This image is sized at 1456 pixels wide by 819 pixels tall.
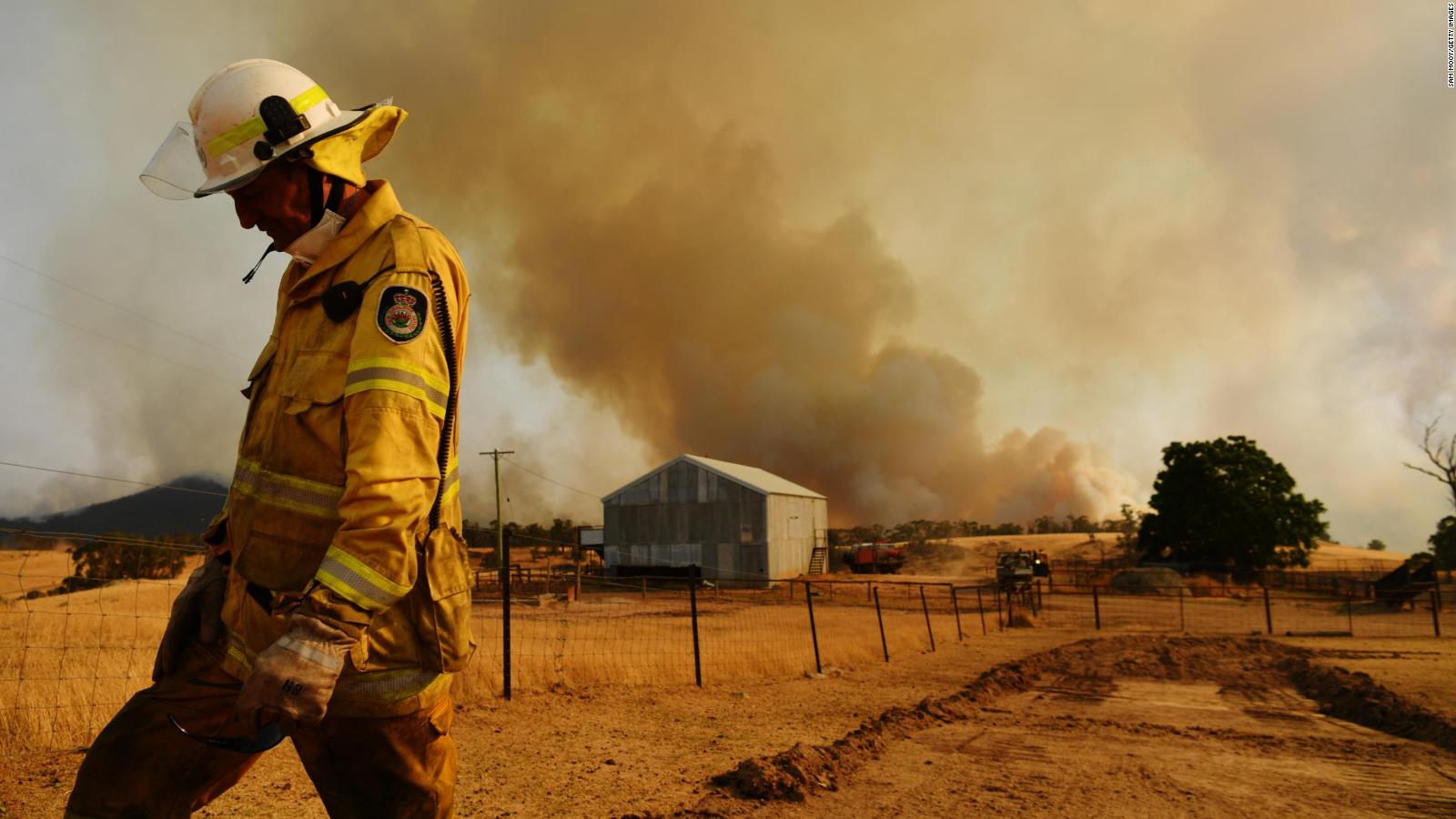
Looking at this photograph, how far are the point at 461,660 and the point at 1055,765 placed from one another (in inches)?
212

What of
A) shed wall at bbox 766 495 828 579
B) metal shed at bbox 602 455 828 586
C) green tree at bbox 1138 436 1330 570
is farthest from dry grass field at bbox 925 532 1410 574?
metal shed at bbox 602 455 828 586

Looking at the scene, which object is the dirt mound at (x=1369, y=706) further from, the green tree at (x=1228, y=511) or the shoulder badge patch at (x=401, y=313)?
the green tree at (x=1228, y=511)

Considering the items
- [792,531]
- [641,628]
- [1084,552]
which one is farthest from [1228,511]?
[641,628]

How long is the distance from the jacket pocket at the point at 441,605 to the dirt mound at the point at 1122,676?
3.50 metres

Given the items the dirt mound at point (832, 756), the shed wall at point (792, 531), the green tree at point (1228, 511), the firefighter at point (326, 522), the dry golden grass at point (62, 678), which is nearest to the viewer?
the firefighter at point (326, 522)

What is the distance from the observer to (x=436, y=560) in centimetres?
182

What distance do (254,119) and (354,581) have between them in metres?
1.16

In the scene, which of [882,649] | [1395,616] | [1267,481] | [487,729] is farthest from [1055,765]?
[1267,481]

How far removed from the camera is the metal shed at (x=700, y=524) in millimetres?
39375

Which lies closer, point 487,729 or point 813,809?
point 813,809

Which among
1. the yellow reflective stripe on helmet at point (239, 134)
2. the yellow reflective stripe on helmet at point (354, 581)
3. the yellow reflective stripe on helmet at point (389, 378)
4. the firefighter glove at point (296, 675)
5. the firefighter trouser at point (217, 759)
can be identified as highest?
the yellow reflective stripe on helmet at point (239, 134)

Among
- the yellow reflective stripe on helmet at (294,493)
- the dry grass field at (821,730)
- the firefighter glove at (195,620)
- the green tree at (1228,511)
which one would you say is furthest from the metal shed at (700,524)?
the yellow reflective stripe on helmet at (294,493)

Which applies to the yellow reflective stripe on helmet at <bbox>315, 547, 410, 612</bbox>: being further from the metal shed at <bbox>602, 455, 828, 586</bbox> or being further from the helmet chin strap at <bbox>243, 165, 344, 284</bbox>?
the metal shed at <bbox>602, 455, 828, 586</bbox>

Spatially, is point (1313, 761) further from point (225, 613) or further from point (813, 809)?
point (225, 613)
